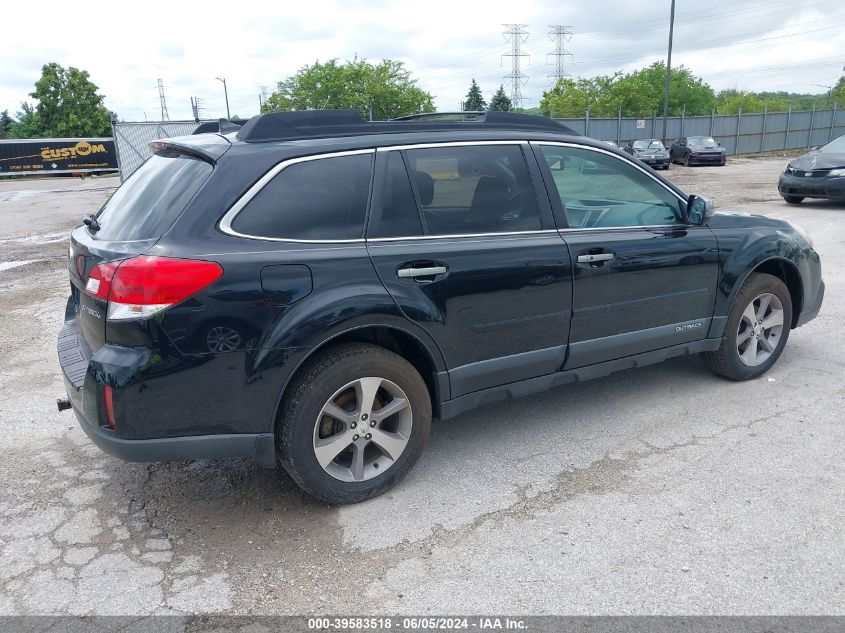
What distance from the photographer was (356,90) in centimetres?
5447

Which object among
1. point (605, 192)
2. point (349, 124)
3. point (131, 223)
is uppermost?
point (349, 124)

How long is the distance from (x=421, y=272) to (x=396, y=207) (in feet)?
1.14

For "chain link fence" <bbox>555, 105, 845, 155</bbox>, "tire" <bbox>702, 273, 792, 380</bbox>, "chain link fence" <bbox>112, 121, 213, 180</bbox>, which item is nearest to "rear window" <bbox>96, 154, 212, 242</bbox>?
"tire" <bbox>702, 273, 792, 380</bbox>

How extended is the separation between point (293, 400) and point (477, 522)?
1.00m

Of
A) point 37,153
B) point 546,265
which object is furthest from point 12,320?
point 37,153

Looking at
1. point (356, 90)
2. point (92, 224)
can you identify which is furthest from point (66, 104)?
point (92, 224)

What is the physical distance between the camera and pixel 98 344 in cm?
297

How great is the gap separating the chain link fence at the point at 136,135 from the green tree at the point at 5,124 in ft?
198

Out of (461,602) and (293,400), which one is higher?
(293,400)

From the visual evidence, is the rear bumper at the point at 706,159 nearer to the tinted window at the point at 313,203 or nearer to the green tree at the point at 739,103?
the tinted window at the point at 313,203

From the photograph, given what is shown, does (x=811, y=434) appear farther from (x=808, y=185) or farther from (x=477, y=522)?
(x=808, y=185)

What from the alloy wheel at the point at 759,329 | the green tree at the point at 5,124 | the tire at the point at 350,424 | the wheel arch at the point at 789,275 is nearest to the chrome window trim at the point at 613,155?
the wheel arch at the point at 789,275

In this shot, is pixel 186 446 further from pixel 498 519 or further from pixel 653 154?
pixel 653 154

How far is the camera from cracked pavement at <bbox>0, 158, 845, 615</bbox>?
2.71m
